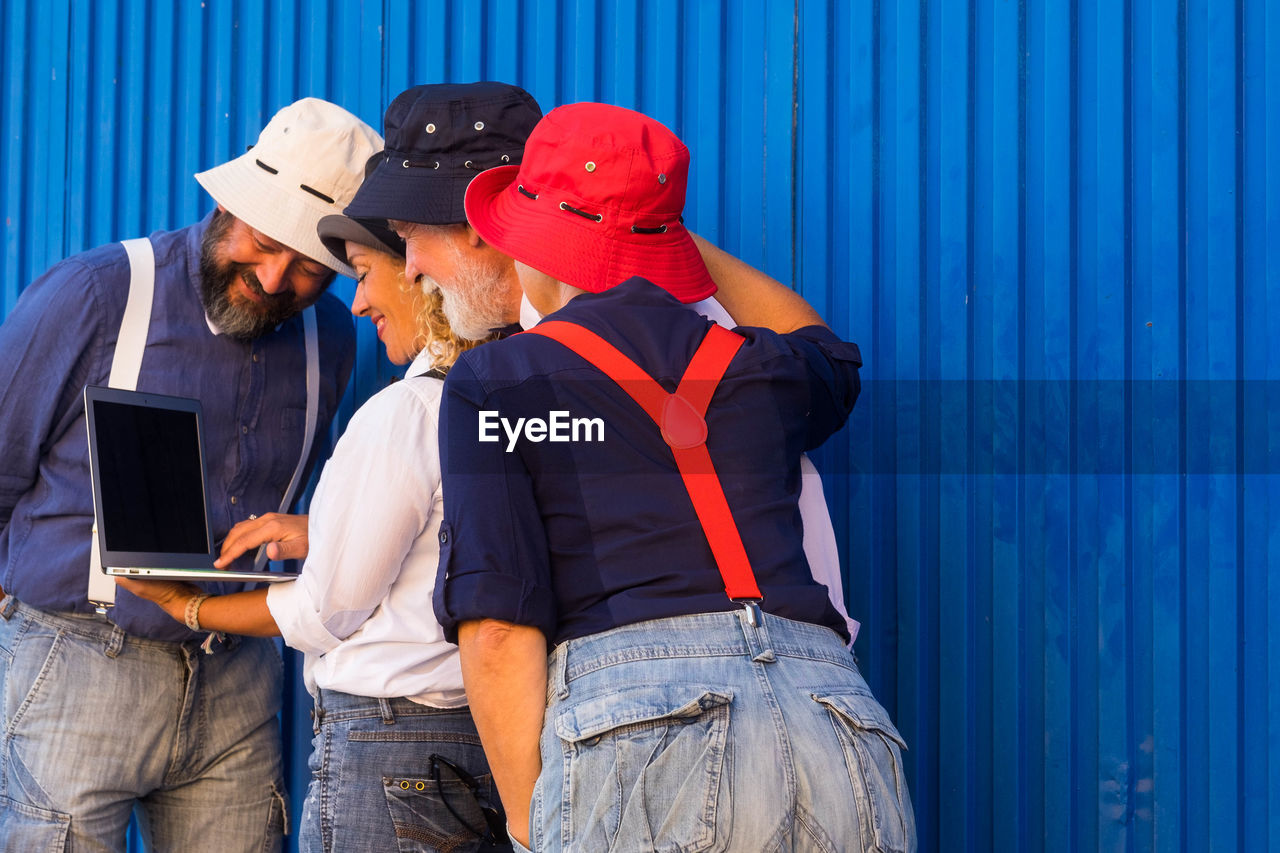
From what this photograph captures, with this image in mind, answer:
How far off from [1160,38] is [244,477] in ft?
7.91

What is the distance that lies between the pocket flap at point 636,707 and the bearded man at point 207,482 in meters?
1.44

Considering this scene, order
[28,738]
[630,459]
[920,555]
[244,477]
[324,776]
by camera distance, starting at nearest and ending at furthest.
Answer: [630,459]
[324,776]
[28,738]
[244,477]
[920,555]

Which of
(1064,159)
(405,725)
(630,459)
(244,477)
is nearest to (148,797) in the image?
(244,477)

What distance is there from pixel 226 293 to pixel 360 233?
0.46m

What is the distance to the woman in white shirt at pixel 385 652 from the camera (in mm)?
2141

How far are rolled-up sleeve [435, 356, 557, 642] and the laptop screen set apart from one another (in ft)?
3.30

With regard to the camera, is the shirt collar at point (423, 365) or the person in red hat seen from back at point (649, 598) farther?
the shirt collar at point (423, 365)

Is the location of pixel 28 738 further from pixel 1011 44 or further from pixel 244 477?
pixel 1011 44

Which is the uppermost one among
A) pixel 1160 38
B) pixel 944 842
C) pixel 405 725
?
pixel 1160 38

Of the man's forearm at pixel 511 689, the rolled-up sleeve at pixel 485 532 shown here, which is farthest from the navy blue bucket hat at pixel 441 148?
the man's forearm at pixel 511 689

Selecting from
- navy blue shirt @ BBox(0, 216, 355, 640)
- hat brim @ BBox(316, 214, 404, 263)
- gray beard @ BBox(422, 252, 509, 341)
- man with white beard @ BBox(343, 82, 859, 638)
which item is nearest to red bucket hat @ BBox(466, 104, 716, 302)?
man with white beard @ BBox(343, 82, 859, 638)

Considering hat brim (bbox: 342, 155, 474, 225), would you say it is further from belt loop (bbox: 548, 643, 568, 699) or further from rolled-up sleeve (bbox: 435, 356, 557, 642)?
belt loop (bbox: 548, 643, 568, 699)

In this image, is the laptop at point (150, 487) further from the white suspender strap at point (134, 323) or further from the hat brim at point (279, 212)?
the hat brim at point (279, 212)

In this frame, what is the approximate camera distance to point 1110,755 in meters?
2.92
